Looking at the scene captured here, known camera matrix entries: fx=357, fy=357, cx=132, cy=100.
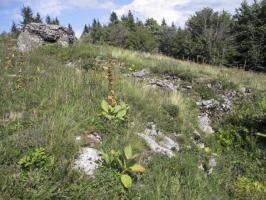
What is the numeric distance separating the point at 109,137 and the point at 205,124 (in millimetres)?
3767

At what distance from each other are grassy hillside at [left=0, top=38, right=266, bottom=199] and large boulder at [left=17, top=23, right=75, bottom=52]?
5.06 meters

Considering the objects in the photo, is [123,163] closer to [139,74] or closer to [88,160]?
[88,160]

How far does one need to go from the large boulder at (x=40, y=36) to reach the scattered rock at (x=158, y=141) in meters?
9.91

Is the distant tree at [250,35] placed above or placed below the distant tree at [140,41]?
above

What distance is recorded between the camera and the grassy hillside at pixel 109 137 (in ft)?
15.7

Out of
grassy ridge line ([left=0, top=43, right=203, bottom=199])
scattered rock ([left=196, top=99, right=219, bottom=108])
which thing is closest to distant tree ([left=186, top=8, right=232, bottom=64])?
scattered rock ([left=196, top=99, right=219, bottom=108])

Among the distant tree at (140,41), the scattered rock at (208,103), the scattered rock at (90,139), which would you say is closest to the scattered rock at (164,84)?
the scattered rock at (208,103)

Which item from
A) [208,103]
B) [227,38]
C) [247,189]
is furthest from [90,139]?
[227,38]

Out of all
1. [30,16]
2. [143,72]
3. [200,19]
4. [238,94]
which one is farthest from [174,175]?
[30,16]

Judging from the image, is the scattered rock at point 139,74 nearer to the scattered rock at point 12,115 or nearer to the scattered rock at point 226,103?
the scattered rock at point 226,103

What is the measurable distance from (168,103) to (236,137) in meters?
1.78

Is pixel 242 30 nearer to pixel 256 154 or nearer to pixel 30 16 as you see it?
pixel 256 154

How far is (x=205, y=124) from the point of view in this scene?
9.08 metres

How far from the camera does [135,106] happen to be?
303 inches
